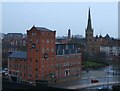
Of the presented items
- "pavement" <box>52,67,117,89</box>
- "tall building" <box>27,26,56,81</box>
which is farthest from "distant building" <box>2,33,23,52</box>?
"pavement" <box>52,67,117,89</box>

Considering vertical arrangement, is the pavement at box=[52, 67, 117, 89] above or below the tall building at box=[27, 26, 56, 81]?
below

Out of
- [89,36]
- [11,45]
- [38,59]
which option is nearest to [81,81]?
→ [38,59]

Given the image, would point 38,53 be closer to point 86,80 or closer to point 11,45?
point 86,80

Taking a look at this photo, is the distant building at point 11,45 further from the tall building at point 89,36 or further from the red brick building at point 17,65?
the tall building at point 89,36

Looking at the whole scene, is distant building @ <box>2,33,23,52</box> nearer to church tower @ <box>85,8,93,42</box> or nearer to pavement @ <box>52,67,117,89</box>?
pavement @ <box>52,67,117,89</box>

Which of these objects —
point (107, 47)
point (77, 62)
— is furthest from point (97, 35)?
point (77, 62)

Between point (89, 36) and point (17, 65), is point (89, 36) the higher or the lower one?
the higher one

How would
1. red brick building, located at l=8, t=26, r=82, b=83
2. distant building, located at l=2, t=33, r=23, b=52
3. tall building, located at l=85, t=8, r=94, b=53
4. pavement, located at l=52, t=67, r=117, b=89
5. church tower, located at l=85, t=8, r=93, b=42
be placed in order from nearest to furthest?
pavement, located at l=52, t=67, r=117, b=89 < red brick building, located at l=8, t=26, r=82, b=83 < distant building, located at l=2, t=33, r=23, b=52 < tall building, located at l=85, t=8, r=94, b=53 < church tower, located at l=85, t=8, r=93, b=42

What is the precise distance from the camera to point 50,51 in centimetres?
543

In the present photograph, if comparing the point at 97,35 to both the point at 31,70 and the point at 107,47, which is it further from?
the point at 31,70

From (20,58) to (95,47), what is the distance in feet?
17.4

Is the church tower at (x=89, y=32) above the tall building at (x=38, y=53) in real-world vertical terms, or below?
above

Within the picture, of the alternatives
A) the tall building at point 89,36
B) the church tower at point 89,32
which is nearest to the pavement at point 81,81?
the tall building at point 89,36

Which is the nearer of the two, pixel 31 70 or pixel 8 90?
pixel 8 90
